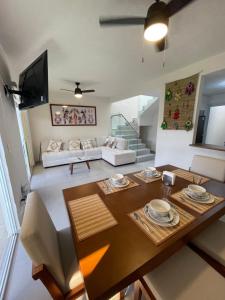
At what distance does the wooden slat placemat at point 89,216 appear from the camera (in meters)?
0.82

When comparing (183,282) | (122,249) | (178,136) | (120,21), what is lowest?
(183,282)

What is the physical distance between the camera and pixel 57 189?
9.25 ft

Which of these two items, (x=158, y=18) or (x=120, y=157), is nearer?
(x=158, y=18)

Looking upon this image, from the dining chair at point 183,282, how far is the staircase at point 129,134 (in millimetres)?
3940

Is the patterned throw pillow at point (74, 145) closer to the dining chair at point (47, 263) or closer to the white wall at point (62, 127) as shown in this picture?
the white wall at point (62, 127)

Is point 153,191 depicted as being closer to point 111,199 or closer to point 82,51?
point 111,199

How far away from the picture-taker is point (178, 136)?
2.79m

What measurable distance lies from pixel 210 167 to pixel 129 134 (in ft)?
13.1

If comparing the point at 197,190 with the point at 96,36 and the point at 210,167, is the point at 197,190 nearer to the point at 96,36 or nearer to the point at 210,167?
the point at 210,167

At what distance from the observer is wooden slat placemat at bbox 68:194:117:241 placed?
818 millimetres

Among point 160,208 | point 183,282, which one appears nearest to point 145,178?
point 160,208

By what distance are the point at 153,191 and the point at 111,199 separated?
0.40m

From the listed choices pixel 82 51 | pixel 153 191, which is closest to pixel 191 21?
pixel 82 51

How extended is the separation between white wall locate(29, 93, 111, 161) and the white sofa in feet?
1.07
